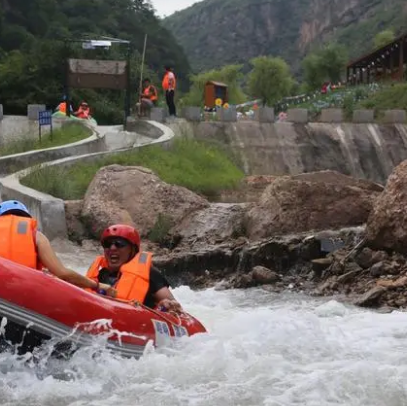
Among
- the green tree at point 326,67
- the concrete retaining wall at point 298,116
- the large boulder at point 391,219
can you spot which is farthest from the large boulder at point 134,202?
the green tree at point 326,67

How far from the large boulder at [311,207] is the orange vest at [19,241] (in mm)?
6327

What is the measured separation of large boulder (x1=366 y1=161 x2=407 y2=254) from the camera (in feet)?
32.8

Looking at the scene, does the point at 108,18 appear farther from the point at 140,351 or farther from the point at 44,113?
the point at 140,351

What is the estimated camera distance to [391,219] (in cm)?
1009

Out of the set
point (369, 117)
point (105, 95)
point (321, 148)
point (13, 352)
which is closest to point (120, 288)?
point (13, 352)

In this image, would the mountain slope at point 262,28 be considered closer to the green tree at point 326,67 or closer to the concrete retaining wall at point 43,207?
the green tree at point 326,67

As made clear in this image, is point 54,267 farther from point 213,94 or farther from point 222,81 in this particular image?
point 222,81

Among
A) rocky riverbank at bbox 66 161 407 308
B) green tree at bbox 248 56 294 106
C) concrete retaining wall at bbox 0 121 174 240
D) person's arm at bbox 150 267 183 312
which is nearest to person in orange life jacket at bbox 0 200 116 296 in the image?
person's arm at bbox 150 267 183 312

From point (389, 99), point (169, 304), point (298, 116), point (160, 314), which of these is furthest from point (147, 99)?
point (160, 314)

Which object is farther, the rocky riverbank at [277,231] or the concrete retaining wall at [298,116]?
the concrete retaining wall at [298,116]

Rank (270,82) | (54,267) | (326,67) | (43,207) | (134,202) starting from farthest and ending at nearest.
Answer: (270,82), (326,67), (134,202), (43,207), (54,267)

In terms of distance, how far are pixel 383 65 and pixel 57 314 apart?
152 feet

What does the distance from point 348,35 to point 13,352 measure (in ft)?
471

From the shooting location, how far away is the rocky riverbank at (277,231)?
9.98 metres
